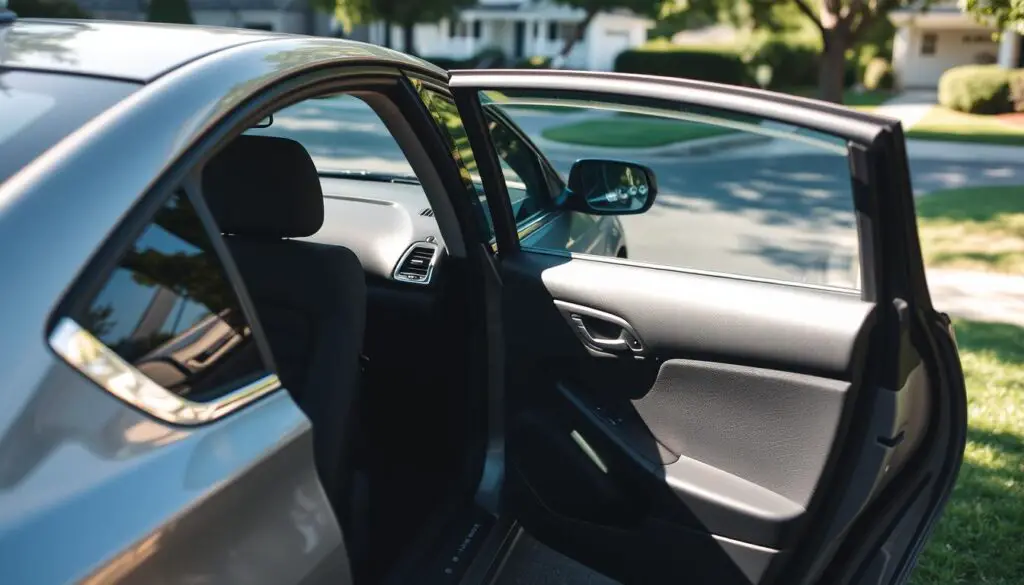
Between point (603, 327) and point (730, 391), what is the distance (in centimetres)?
40

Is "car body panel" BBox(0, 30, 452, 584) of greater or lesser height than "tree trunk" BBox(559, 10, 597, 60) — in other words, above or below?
above

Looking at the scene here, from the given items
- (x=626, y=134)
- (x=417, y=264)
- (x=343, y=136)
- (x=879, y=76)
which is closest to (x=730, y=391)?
(x=417, y=264)

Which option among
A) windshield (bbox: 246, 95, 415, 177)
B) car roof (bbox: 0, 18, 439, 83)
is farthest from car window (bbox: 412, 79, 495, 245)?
windshield (bbox: 246, 95, 415, 177)

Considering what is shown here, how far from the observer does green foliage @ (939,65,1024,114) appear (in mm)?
24516

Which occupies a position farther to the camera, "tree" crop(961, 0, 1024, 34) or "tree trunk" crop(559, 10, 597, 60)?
"tree trunk" crop(559, 10, 597, 60)

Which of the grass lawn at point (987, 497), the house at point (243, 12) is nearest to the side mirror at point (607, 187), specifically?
the grass lawn at point (987, 497)

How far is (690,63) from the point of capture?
2923 cm

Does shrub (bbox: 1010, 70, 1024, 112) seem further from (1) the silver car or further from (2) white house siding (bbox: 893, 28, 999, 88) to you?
(1) the silver car

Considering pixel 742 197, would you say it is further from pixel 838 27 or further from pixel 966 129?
pixel 966 129

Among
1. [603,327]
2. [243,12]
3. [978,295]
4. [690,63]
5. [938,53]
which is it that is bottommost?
[978,295]

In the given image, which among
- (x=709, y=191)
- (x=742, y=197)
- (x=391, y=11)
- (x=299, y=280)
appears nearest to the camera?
(x=299, y=280)

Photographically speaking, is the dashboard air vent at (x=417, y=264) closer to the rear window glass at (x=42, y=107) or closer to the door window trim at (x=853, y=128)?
the door window trim at (x=853, y=128)

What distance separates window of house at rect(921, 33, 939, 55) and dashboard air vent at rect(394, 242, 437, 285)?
150 ft

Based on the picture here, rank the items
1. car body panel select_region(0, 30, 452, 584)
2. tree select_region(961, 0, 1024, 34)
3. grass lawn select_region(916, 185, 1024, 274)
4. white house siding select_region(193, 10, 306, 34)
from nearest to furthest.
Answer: car body panel select_region(0, 30, 452, 584)
tree select_region(961, 0, 1024, 34)
grass lawn select_region(916, 185, 1024, 274)
white house siding select_region(193, 10, 306, 34)
